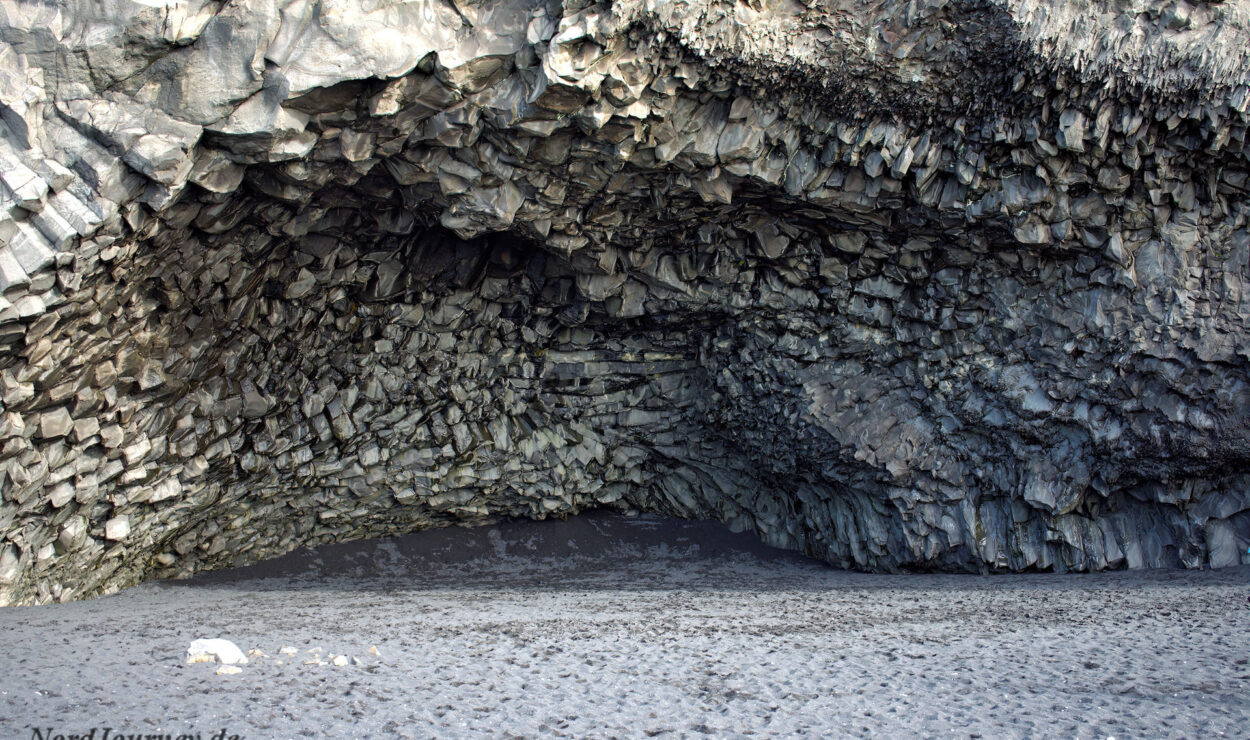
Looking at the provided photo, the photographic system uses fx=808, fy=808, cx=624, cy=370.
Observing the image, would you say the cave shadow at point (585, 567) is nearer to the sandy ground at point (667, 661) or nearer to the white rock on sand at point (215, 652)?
the sandy ground at point (667, 661)

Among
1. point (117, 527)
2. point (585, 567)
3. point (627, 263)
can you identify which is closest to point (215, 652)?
point (117, 527)

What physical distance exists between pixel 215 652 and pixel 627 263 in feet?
16.5

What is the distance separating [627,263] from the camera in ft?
26.1

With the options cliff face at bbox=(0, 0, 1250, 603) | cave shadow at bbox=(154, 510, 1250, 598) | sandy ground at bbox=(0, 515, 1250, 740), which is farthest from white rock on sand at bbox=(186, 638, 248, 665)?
cave shadow at bbox=(154, 510, 1250, 598)

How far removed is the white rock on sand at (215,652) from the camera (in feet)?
13.1

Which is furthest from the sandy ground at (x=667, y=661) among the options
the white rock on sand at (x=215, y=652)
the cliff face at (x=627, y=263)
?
the cliff face at (x=627, y=263)

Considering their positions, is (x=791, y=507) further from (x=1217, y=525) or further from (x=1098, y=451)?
(x=1217, y=525)

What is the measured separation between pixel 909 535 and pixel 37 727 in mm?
6968

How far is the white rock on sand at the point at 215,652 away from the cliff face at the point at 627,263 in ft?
8.26

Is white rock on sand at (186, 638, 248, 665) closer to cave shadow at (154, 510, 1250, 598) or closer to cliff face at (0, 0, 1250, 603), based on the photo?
cliff face at (0, 0, 1250, 603)

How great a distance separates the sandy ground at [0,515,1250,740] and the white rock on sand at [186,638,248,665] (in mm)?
131

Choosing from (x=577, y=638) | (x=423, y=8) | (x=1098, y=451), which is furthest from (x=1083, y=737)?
(x=423, y=8)

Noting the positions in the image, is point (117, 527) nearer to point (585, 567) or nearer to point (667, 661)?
point (585, 567)

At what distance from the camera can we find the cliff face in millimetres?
5180
